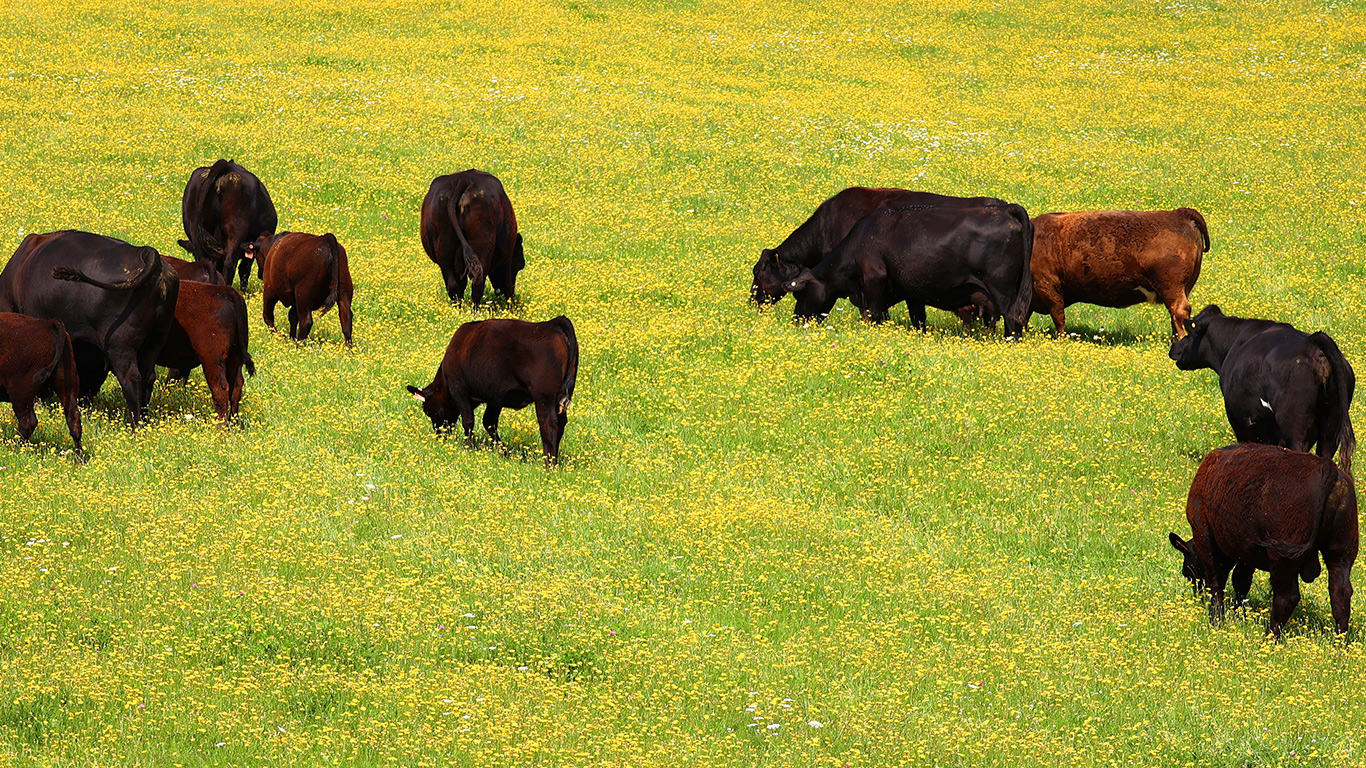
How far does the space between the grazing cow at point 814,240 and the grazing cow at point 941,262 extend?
1.05 meters

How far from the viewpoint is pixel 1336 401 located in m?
12.8

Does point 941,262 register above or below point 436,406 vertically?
above

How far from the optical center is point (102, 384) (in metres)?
14.2

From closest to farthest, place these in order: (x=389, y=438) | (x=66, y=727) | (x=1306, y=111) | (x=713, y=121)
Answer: (x=66, y=727) < (x=389, y=438) < (x=713, y=121) < (x=1306, y=111)

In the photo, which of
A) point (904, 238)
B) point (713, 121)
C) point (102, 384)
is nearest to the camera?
point (102, 384)

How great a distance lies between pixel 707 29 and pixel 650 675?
111 feet

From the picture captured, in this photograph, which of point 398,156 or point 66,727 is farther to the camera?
point 398,156

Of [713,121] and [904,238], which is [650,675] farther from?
[713,121]

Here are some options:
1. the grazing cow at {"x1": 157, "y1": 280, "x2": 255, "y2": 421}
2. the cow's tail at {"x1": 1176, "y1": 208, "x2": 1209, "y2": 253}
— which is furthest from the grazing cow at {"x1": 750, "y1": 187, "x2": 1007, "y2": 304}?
the grazing cow at {"x1": 157, "y1": 280, "x2": 255, "y2": 421}

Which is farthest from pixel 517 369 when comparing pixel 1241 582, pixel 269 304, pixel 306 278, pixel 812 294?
pixel 812 294

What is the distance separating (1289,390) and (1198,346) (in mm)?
1925

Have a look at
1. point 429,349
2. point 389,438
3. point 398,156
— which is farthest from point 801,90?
point 389,438

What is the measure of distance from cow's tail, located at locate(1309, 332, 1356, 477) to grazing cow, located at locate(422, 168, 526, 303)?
401 inches

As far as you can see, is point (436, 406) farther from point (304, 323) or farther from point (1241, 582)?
point (1241, 582)
